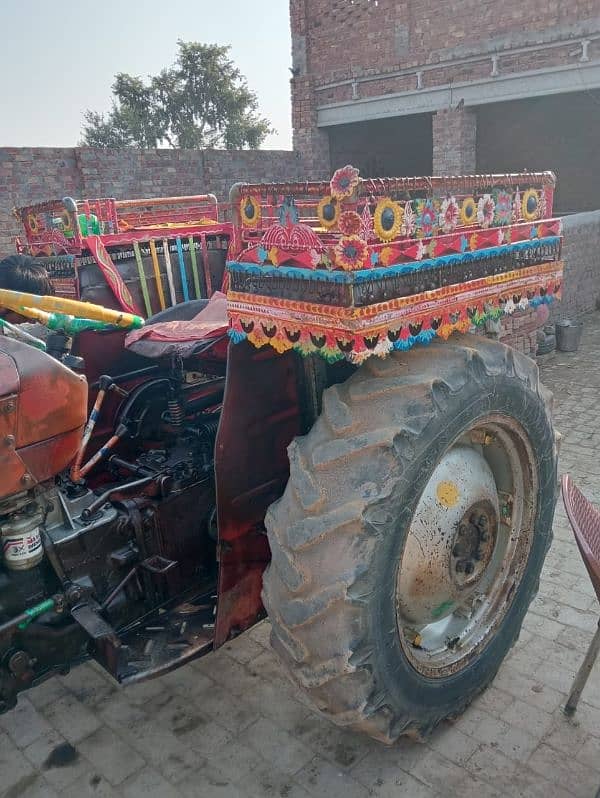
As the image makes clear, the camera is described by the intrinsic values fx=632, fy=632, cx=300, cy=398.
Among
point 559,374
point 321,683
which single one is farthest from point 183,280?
point 559,374

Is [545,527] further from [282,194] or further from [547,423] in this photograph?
[282,194]

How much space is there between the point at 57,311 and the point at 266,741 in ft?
5.65

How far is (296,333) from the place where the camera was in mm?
1831

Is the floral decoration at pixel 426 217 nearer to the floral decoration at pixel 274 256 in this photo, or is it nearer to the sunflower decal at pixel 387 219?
the sunflower decal at pixel 387 219

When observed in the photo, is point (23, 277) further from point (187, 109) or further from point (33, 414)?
point (187, 109)

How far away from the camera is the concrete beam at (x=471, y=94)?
985 centimetres

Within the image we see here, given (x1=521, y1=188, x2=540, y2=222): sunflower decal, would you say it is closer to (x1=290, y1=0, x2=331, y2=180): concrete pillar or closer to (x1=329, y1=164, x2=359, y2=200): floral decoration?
(x1=329, y1=164, x2=359, y2=200): floral decoration

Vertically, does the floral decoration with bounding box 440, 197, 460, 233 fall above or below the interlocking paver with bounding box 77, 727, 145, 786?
above

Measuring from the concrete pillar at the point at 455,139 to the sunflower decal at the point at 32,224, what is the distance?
8.27 m

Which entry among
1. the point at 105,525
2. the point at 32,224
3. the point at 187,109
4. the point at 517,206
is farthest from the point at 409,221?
the point at 187,109

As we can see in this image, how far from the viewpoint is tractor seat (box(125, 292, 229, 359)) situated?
241 centimetres

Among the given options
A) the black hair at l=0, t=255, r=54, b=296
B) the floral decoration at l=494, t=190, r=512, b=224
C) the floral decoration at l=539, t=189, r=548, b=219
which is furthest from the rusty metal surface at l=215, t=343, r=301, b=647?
the black hair at l=0, t=255, r=54, b=296

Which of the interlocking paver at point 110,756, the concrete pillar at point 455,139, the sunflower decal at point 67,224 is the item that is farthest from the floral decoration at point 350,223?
the concrete pillar at point 455,139

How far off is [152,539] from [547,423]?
1.57 m
